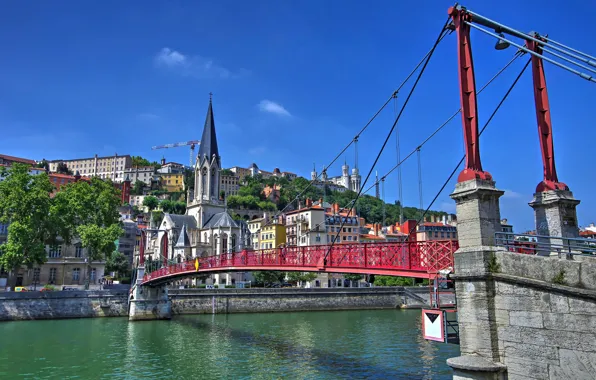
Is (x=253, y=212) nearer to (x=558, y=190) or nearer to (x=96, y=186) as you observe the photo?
(x=96, y=186)

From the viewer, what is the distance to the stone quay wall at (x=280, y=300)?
42.4 metres

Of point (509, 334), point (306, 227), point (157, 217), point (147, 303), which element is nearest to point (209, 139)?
point (306, 227)

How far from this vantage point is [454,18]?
11289 mm

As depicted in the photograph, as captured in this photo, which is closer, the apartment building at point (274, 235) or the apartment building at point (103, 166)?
the apartment building at point (274, 235)

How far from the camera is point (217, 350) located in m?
24.0

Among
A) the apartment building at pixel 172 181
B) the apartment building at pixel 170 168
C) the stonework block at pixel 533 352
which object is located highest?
the apartment building at pixel 170 168

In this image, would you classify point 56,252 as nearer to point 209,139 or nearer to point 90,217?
point 90,217

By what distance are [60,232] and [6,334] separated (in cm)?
1397

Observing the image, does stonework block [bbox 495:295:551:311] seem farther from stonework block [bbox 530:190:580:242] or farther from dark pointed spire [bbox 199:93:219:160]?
dark pointed spire [bbox 199:93:219:160]

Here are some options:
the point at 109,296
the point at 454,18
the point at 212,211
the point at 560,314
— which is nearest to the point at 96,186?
the point at 109,296

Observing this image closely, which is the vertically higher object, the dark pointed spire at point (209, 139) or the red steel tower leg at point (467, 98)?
the dark pointed spire at point (209, 139)

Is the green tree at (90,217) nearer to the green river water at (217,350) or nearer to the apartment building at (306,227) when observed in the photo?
the green river water at (217,350)

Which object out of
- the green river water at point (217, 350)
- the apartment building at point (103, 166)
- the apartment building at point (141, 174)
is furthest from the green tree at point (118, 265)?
the apartment building at point (103, 166)

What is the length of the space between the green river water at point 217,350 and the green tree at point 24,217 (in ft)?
18.3
